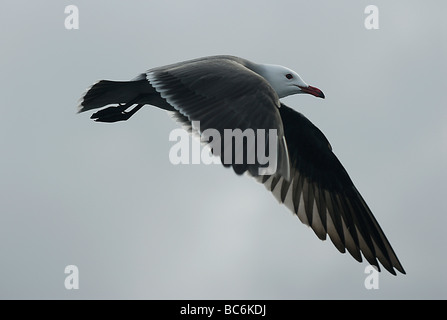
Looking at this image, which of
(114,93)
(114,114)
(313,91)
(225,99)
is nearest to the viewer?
(225,99)

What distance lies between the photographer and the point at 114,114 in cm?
873

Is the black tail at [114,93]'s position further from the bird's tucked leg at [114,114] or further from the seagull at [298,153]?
the bird's tucked leg at [114,114]

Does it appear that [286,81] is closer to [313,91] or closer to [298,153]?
[313,91]

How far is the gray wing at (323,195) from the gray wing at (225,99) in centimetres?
176

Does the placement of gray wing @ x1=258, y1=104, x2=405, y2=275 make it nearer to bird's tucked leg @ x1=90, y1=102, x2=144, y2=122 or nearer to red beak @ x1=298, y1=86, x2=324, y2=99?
red beak @ x1=298, y1=86, x2=324, y2=99

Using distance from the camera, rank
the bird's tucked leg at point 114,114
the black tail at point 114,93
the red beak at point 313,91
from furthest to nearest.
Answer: the red beak at point 313,91 → the bird's tucked leg at point 114,114 → the black tail at point 114,93

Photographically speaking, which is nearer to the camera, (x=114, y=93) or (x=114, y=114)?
(x=114, y=93)

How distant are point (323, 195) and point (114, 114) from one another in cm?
235

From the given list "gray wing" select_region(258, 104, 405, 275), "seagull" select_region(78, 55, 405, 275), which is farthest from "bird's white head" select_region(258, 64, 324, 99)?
"gray wing" select_region(258, 104, 405, 275)

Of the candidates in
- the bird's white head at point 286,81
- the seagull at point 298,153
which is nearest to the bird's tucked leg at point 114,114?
the seagull at point 298,153

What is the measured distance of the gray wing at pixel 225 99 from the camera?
655 cm

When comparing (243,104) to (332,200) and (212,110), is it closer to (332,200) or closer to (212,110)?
(212,110)

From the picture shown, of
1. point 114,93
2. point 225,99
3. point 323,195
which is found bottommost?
point 323,195

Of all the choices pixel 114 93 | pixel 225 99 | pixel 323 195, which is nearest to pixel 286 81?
pixel 323 195
